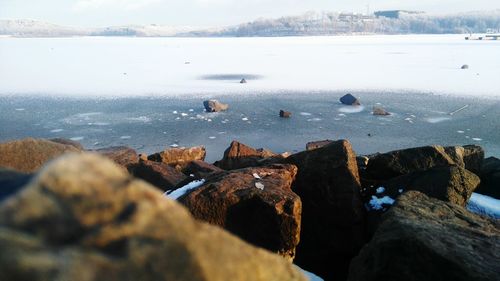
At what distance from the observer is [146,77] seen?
31.7 meters

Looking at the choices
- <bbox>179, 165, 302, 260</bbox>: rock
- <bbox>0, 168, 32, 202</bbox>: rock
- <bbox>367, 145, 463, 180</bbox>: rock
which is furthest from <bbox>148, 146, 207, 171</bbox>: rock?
<bbox>0, 168, 32, 202</bbox>: rock

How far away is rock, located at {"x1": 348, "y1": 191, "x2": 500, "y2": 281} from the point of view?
2904 millimetres

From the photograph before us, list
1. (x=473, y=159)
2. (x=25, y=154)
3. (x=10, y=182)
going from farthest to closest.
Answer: (x=473, y=159) < (x=25, y=154) < (x=10, y=182)

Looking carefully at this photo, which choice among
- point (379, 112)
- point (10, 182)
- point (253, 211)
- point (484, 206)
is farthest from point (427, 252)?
point (379, 112)

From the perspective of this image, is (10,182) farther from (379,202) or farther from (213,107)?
(213,107)

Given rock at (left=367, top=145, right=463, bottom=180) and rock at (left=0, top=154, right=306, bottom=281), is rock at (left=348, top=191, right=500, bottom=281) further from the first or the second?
rock at (left=367, top=145, right=463, bottom=180)

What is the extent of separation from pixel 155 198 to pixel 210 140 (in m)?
13.9

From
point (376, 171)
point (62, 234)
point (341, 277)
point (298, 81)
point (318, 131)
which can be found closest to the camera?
point (62, 234)

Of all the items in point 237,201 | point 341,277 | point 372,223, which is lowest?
point 341,277

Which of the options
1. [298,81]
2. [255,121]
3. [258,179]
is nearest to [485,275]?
[258,179]

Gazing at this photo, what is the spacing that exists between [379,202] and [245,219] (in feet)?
6.40

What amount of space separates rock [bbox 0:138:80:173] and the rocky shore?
15 mm

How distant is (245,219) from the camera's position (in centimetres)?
437

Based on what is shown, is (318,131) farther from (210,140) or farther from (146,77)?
(146,77)
